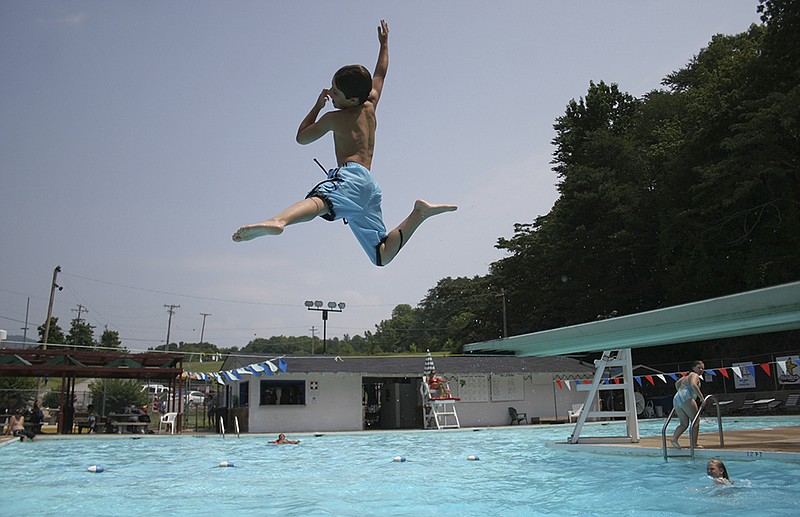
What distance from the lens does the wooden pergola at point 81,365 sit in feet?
67.4

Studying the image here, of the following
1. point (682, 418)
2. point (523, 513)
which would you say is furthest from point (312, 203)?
point (682, 418)

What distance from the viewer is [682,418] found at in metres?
11.0

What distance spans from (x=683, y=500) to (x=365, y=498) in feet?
12.8

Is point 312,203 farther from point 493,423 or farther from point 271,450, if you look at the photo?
point 493,423

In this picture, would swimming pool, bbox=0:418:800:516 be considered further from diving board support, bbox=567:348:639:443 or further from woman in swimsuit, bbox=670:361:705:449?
diving board support, bbox=567:348:639:443

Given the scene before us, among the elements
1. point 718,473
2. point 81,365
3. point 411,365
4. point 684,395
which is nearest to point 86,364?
point 81,365

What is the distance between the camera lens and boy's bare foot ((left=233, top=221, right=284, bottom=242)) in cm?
359

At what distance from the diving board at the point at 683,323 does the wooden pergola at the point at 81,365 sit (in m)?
19.2

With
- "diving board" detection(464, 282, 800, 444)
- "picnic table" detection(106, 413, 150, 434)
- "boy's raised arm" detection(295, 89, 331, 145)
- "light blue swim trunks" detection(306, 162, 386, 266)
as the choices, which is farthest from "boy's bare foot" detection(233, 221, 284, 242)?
"picnic table" detection(106, 413, 150, 434)

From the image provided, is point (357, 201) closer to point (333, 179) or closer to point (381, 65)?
point (333, 179)

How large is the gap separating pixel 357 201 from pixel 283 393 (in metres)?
20.8

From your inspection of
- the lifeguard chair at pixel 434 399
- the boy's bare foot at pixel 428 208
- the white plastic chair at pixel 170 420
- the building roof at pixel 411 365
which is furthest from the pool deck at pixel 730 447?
the white plastic chair at pixel 170 420

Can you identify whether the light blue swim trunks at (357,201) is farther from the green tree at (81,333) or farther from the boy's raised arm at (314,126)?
the green tree at (81,333)

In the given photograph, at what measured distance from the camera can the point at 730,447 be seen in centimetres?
1080
